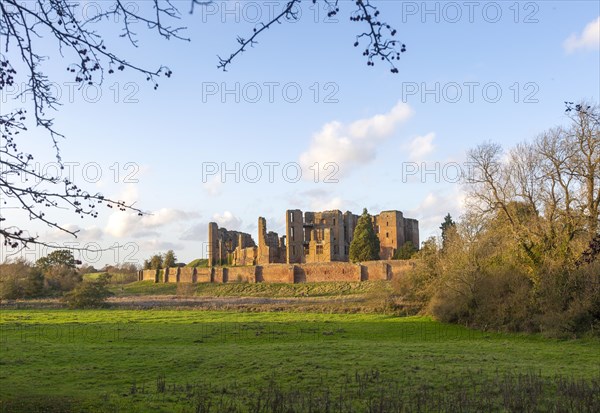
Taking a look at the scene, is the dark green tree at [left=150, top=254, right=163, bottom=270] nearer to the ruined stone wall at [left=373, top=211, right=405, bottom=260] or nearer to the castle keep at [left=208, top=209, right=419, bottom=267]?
the castle keep at [left=208, top=209, right=419, bottom=267]

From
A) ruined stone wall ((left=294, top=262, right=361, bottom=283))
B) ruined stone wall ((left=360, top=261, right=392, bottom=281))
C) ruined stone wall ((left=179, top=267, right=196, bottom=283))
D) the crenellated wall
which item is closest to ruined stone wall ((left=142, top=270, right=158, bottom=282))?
the crenellated wall

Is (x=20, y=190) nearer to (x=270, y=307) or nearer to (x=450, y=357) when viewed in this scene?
(x=450, y=357)

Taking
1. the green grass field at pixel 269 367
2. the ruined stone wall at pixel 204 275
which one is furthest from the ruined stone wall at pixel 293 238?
the green grass field at pixel 269 367

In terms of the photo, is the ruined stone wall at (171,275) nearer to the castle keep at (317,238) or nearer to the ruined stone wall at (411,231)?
the castle keep at (317,238)

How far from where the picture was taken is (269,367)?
52.3 ft

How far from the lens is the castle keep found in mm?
72125

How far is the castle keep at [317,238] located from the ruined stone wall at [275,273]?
5914 millimetres

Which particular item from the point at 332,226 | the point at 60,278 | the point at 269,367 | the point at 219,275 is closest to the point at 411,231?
the point at 332,226

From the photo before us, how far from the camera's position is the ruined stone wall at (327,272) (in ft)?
198

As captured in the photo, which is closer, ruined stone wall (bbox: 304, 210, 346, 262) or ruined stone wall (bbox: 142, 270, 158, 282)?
ruined stone wall (bbox: 304, 210, 346, 262)

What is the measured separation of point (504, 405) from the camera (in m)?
10.6

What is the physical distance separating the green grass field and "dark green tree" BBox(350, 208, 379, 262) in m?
36.3

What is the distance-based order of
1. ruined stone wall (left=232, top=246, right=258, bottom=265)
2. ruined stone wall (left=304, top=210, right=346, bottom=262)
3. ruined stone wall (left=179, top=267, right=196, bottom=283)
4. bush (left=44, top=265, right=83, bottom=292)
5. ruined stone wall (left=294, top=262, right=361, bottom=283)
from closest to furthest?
bush (left=44, top=265, right=83, bottom=292) < ruined stone wall (left=294, top=262, right=361, bottom=283) < ruined stone wall (left=179, top=267, right=196, bottom=283) < ruined stone wall (left=304, top=210, right=346, bottom=262) < ruined stone wall (left=232, top=246, right=258, bottom=265)

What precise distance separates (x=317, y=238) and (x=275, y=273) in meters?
11.2
